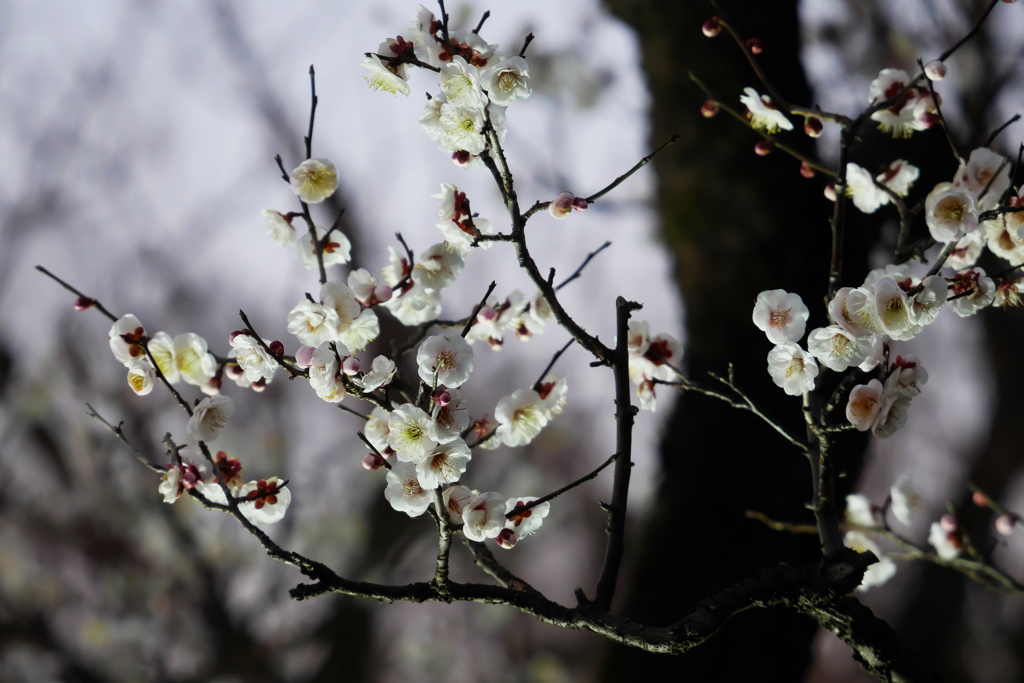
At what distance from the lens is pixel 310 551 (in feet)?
19.4

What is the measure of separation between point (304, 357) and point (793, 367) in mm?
731

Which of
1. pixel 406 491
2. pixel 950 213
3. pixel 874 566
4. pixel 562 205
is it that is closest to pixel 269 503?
pixel 406 491

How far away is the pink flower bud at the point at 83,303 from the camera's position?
3.32 ft

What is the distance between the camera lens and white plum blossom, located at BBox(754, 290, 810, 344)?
0.97 m

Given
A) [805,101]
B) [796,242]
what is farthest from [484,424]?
[805,101]

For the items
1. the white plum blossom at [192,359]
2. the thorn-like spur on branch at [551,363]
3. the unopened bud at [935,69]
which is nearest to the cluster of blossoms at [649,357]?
the thorn-like spur on branch at [551,363]

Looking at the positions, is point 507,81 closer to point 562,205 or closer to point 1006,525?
point 562,205

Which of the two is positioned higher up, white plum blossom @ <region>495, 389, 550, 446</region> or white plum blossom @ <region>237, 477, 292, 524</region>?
white plum blossom @ <region>495, 389, 550, 446</region>

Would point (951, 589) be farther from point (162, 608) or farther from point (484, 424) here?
point (162, 608)

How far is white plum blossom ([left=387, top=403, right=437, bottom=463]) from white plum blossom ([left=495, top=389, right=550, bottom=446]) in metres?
0.24

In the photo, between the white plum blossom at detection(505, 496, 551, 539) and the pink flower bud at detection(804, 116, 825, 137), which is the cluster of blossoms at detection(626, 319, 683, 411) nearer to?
the white plum blossom at detection(505, 496, 551, 539)

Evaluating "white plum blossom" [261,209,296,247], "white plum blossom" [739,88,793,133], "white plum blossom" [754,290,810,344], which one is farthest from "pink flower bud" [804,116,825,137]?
"white plum blossom" [261,209,296,247]

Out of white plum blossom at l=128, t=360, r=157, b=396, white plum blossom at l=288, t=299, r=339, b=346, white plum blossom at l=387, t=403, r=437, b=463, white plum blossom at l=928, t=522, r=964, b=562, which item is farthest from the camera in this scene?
white plum blossom at l=928, t=522, r=964, b=562

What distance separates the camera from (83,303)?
1.03m
